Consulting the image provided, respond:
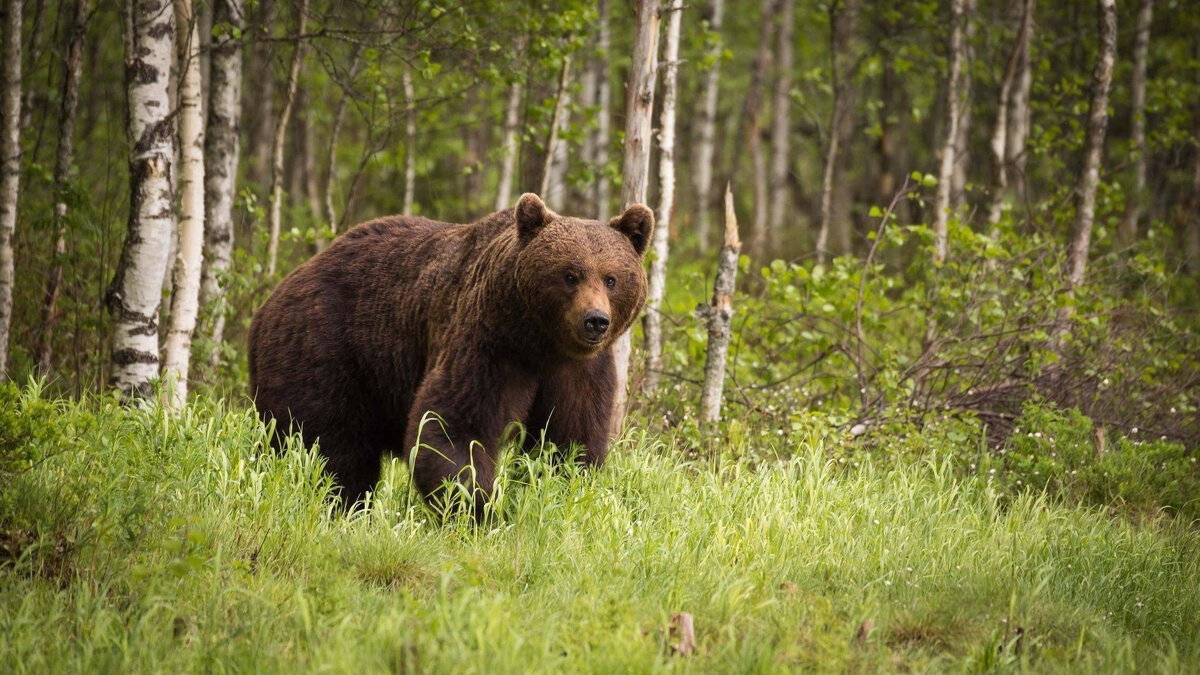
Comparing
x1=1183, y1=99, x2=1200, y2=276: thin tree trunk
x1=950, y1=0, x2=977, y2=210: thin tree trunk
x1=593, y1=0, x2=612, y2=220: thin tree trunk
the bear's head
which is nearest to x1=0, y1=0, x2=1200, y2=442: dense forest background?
x1=950, y1=0, x2=977, y2=210: thin tree trunk

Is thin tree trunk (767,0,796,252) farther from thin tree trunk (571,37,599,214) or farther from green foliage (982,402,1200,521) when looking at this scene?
green foliage (982,402,1200,521)

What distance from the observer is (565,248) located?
17.0 ft

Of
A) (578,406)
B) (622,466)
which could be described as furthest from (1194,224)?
(578,406)

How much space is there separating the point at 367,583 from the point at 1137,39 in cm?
1289

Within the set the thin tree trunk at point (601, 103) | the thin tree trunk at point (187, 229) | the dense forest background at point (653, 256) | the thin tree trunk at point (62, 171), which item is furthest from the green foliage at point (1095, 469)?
the thin tree trunk at point (601, 103)

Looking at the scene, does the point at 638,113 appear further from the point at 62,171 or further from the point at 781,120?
the point at 781,120

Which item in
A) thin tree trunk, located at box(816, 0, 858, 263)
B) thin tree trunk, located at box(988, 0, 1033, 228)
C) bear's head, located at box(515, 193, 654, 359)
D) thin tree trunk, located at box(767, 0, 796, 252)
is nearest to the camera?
bear's head, located at box(515, 193, 654, 359)

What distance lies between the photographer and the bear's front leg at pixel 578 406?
536cm

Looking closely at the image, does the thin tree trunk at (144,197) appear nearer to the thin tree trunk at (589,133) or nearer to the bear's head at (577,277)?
the bear's head at (577,277)

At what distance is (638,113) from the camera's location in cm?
681

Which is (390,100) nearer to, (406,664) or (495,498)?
(495,498)

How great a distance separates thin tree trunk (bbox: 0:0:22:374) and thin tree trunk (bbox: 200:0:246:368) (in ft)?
4.45

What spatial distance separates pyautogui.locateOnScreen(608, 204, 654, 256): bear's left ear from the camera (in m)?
5.42

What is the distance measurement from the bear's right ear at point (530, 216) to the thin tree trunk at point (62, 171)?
298cm
